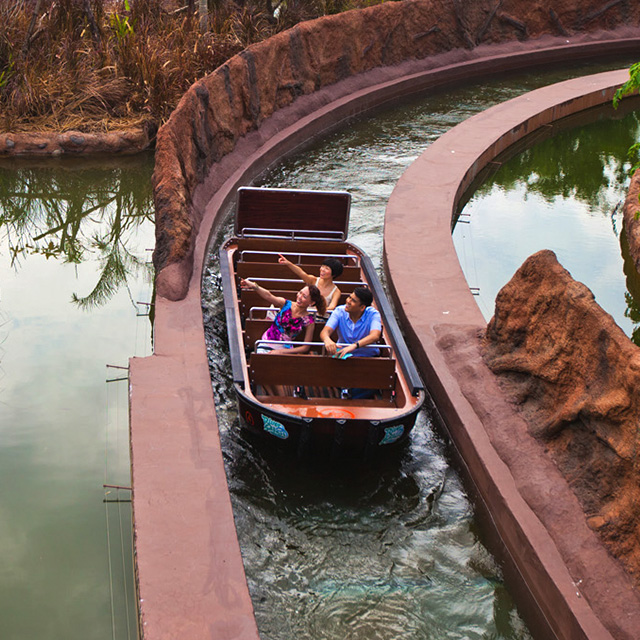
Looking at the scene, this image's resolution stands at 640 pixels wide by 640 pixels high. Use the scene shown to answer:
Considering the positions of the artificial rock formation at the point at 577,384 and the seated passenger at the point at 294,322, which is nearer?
the artificial rock formation at the point at 577,384

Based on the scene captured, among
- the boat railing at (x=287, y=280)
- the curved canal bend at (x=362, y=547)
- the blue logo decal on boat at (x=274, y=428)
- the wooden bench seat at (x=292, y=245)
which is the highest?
the boat railing at (x=287, y=280)

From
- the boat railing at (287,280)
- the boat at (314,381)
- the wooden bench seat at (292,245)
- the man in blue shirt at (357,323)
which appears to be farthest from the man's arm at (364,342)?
the wooden bench seat at (292,245)

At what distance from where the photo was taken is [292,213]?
10.2 m

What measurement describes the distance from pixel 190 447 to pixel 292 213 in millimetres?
4430

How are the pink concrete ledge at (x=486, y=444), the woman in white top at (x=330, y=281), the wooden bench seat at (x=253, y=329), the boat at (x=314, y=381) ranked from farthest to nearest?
the woman in white top at (x=330, y=281) < the wooden bench seat at (x=253, y=329) < the boat at (x=314, y=381) < the pink concrete ledge at (x=486, y=444)

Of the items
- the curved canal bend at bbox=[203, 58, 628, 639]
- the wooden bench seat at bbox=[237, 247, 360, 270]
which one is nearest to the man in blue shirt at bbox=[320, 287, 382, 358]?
Answer: the curved canal bend at bbox=[203, 58, 628, 639]

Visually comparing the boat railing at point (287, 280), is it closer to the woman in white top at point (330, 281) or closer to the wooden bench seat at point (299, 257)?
the woman in white top at point (330, 281)

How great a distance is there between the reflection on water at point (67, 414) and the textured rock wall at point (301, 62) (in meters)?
1.06

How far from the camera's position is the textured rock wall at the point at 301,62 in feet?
31.8

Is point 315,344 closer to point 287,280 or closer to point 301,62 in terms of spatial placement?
point 287,280

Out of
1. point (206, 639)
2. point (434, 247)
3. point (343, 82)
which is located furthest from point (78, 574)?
point (343, 82)

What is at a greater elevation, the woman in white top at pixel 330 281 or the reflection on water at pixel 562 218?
the woman in white top at pixel 330 281

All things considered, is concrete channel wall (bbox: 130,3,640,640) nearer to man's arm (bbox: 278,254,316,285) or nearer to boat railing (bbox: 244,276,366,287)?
boat railing (bbox: 244,276,366,287)

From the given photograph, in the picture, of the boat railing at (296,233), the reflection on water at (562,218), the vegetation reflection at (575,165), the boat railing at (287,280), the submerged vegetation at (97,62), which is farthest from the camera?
the submerged vegetation at (97,62)
